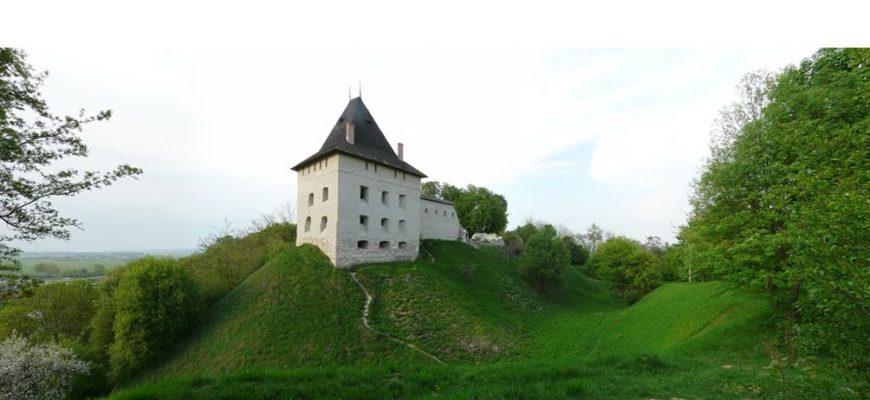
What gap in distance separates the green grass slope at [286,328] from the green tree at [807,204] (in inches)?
456

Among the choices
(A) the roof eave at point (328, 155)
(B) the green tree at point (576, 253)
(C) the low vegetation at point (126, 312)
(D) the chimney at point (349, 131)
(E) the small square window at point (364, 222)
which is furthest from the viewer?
(B) the green tree at point (576, 253)

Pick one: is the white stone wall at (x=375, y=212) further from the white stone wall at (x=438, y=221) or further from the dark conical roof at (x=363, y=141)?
the white stone wall at (x=438, y=221)

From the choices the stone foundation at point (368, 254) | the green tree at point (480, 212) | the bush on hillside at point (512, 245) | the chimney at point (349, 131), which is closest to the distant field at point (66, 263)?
the stone foundation at point (368, 254)

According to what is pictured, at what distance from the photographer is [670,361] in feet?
24.1

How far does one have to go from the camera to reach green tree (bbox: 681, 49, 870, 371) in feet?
11.1

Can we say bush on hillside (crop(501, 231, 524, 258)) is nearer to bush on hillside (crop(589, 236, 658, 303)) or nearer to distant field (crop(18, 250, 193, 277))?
bush on hillside (crop(589, 236, 658, 303))

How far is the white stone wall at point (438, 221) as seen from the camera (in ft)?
89.8

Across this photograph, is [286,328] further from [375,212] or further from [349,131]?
[349,131]

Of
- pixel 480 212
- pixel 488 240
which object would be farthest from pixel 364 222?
pixel 480 212

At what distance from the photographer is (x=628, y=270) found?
23.0m

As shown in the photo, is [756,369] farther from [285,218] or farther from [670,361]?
[285,218]

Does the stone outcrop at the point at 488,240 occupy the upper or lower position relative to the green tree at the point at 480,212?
lower

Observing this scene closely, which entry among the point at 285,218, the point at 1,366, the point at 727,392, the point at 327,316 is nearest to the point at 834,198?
the point at 727,392

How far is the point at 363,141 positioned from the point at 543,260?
52.7 feet
